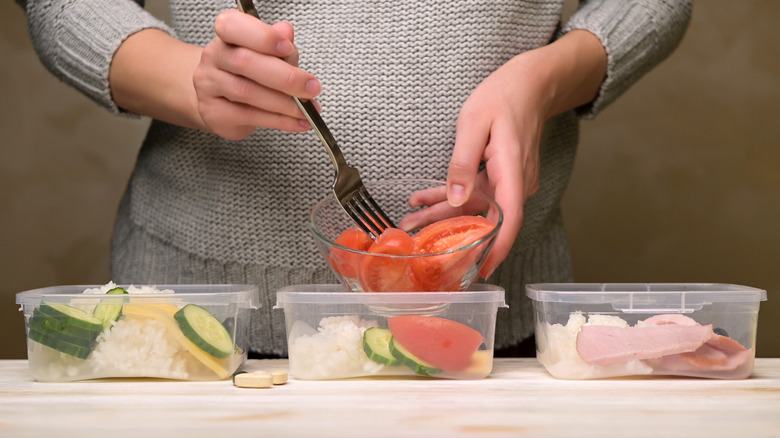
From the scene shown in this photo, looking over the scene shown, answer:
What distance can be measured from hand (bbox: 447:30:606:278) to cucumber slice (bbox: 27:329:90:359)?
0.44 metres

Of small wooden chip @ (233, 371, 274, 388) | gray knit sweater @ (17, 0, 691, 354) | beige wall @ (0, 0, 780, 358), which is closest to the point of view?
small wooden chip @ (233, 371, 274, 388)

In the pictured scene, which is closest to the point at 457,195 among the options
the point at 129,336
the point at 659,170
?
the point at 129,336

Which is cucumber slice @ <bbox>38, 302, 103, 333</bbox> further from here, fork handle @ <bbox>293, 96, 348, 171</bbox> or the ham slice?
the ham slice

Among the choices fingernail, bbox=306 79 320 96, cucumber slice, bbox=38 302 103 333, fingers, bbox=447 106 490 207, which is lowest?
cucumber slice, bbox=38 302 103 333

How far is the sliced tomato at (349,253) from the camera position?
81cm

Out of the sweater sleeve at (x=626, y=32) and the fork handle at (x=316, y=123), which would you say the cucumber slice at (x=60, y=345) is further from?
the sweater sleeve at (x=626, y=32)

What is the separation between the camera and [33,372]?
810mm

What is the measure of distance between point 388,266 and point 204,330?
8.0 inches

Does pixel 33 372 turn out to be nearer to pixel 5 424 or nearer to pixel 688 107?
pixel 5 424

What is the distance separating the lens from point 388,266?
31.2 inches

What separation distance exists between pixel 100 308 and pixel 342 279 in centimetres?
26

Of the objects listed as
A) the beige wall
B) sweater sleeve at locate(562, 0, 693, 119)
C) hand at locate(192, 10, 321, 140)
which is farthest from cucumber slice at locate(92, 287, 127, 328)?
the beige wall

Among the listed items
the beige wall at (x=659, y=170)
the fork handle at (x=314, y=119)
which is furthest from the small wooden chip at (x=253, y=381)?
the beige wall at (x=659, y=170)

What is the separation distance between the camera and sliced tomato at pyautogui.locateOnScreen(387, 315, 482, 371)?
78 cm
